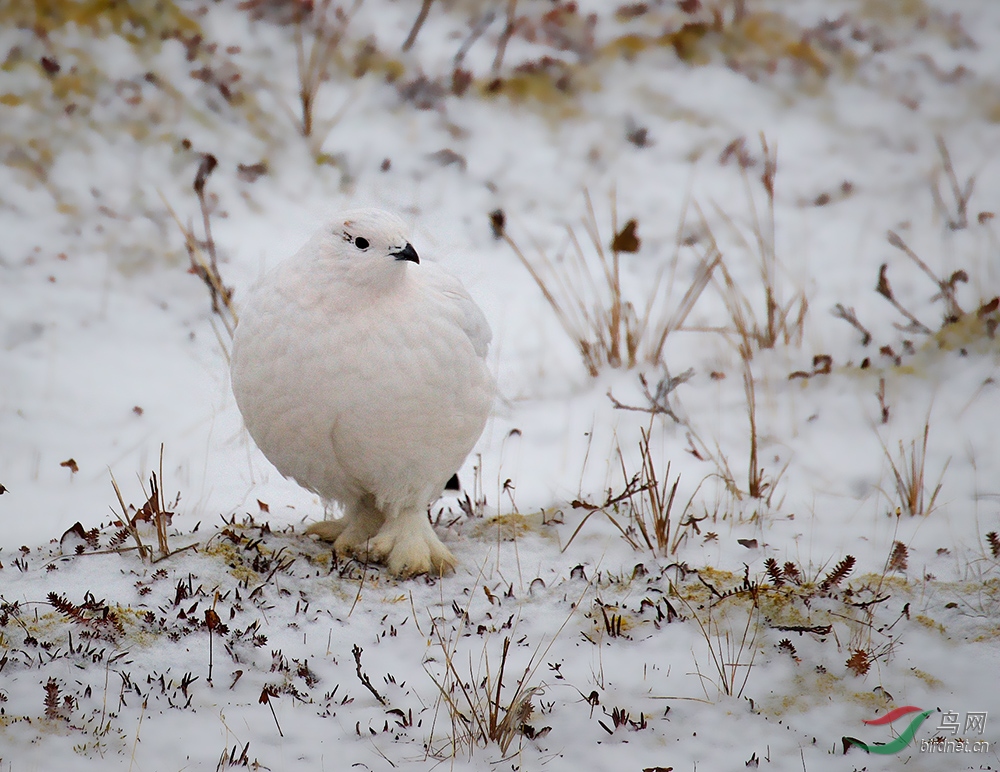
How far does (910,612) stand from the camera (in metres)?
2.92

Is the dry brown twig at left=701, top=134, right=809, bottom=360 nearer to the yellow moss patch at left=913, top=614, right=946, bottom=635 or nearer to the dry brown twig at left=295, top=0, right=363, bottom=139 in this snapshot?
the yellow moss patch at left=913, top=614, right=946, bottom=635

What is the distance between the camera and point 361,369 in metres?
3.01

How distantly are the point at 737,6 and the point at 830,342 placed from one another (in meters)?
3.95

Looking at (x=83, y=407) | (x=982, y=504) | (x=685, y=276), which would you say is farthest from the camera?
(x=685, y=276)

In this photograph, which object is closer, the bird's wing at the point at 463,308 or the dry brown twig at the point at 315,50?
the bird's wing at the point at 463,308

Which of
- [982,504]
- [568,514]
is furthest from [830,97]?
[568,514]

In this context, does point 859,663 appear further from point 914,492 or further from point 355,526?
point 355,526

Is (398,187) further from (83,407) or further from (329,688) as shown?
(329,688)

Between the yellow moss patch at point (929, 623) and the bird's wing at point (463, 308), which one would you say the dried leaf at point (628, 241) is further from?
the yellow moss patch at point (929, 623)

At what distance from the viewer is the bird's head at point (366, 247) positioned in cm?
304

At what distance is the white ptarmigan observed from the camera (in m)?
3.03

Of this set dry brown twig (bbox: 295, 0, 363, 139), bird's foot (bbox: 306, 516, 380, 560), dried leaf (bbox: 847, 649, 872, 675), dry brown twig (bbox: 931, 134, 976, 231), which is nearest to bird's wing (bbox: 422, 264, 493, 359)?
bird's foot (bbox: 306, 516, 380, 560)

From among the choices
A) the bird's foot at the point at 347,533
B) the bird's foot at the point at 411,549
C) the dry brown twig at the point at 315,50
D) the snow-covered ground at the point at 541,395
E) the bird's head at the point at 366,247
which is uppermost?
the dry brown twig at the point at 315,50

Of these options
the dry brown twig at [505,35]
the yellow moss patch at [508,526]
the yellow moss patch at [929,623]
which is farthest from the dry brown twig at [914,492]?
→ the dry brown twig at [505,35]
